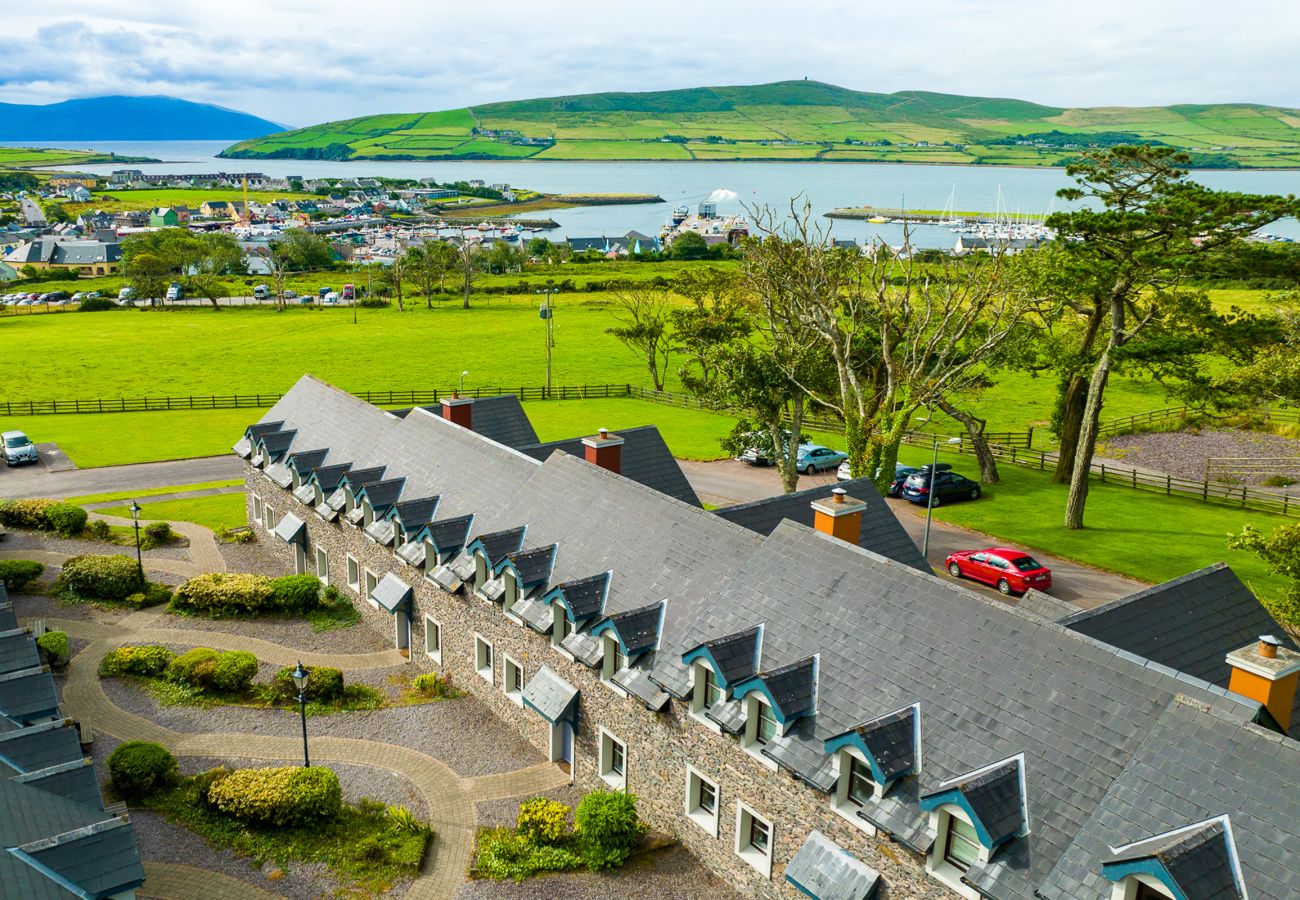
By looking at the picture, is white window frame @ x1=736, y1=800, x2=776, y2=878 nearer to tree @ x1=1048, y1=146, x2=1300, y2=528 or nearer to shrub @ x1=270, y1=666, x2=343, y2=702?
shrub @ x1=270, y1=666, x2=343, y2=702

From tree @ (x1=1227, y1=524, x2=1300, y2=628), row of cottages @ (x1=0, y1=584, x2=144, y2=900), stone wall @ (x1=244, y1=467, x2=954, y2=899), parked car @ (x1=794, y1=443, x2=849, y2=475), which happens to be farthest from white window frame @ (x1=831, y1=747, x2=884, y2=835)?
parked car @ (x1=794, y1=443, x2=849, y2=475)

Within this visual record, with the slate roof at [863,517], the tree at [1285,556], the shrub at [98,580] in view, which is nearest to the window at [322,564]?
the shrub at [98,580]

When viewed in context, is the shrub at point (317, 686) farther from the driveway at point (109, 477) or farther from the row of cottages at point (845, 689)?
the driveway at point (109, 477)

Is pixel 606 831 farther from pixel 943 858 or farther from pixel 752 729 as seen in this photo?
pixel 943 858

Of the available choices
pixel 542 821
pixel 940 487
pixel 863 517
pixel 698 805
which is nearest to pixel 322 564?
pixel 542 821

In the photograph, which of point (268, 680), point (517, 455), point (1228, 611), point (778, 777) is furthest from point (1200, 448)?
point (268, 680)

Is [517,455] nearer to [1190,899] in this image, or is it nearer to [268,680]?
[268,680]
